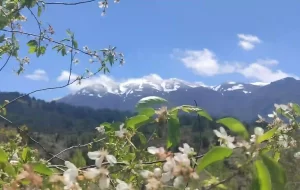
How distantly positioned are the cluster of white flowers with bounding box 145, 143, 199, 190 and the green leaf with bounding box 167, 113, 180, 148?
0.73ft

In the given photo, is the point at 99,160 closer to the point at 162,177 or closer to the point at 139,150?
the point at 162,177

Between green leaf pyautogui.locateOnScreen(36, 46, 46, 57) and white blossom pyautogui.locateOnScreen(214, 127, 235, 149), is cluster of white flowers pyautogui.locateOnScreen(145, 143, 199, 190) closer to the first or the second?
white blossom pyautogui.locateOnScreen(214, 127, 235, 149)

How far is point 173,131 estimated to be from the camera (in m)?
1.48

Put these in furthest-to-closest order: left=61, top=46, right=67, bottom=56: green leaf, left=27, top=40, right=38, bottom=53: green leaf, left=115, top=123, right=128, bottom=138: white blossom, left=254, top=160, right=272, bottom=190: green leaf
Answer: left=61, top=46, right=67, bottom=56: green leaf, left=27, top=40, right=38, bottom=53: green leaf, left=115, top=123, right=128, bottom=138: white blossom, left=254, top=160, right=272, bottom=190: green leaf

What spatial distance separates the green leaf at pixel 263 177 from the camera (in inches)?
41.3

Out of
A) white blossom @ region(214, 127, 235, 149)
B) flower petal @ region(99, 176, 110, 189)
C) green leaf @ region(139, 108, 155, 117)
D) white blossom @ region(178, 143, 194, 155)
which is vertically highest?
green leaf @ region(139, 108, 155, 117)

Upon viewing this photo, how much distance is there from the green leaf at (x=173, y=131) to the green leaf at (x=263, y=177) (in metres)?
0.41

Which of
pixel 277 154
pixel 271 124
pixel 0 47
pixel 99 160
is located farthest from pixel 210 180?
pixel 0 47

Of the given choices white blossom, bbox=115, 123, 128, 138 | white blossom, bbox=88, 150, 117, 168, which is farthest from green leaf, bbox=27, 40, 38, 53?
white blossom, bbox=88, 150, 117, 168

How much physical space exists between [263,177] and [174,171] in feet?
0.65

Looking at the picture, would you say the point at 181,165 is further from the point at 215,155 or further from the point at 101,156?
the point at 101,156

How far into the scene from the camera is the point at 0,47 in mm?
3422

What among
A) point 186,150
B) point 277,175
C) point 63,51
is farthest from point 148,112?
point 63,51

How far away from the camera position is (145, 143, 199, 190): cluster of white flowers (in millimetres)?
1105
